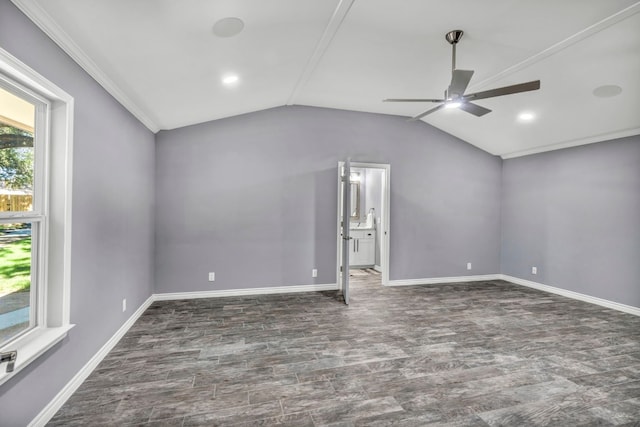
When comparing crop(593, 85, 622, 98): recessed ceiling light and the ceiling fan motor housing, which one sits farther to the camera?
crop(593, 85, 622, 98): recessed ceiling light

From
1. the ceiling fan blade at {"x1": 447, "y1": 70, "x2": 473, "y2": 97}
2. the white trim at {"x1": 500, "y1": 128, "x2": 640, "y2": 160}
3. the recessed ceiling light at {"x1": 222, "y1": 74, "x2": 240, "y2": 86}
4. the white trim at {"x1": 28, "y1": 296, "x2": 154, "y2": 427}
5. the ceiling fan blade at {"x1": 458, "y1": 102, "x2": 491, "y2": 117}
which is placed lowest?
the white trim at {"x1": 28, "y1": 296, "x2": 154, "y2": 427}

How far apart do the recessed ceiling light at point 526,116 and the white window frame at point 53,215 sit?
5048 mm

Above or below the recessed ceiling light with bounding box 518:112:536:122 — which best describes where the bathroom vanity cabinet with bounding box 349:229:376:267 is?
below

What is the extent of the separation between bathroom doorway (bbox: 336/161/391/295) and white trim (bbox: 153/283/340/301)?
0.36 meters

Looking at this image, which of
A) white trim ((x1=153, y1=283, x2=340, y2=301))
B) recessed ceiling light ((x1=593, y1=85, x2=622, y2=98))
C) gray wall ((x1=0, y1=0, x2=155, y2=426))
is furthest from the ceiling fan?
white trim ((x1=153, y1=283, x2=340, y2=301))

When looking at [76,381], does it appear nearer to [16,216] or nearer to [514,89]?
[16,216]

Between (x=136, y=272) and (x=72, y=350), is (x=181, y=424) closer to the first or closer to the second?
(x=72, y=350)

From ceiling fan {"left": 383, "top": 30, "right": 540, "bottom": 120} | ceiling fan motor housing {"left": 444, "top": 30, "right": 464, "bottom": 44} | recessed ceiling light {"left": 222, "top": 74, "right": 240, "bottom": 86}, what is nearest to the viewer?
ceiling fan {"left": 383, "top": 30, "right": 540, "bottom": 120}

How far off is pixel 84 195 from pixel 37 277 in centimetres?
67

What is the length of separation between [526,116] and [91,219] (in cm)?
523

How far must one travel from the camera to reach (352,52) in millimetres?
3359

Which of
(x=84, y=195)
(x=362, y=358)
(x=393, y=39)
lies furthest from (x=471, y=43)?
(x=84, y=195)

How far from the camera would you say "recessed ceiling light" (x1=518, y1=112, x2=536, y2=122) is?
14.4ft

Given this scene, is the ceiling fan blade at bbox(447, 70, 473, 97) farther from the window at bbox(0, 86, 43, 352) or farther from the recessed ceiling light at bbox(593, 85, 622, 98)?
the window at bbox(0, 86, 43, 352)
